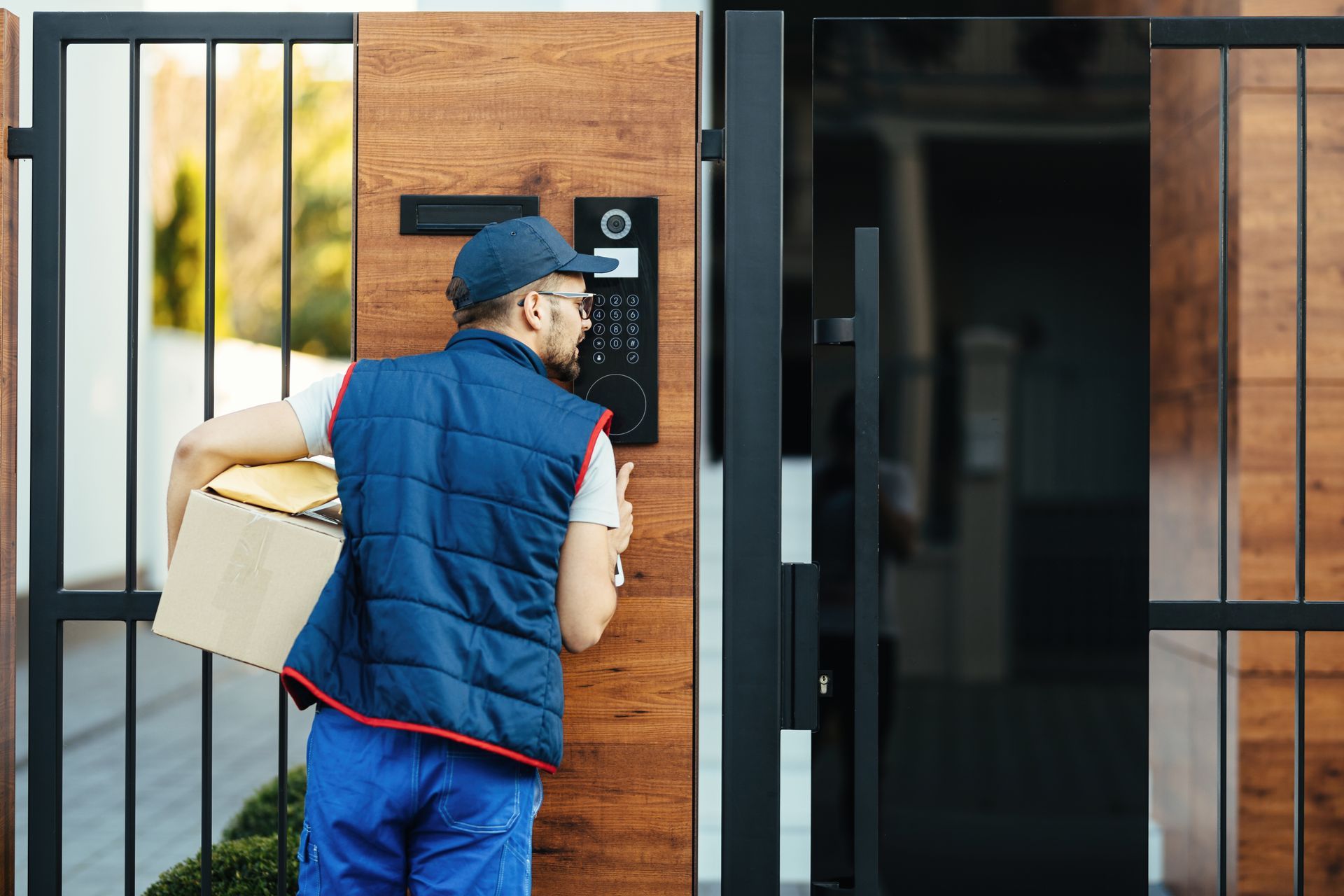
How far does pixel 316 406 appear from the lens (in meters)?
1.77

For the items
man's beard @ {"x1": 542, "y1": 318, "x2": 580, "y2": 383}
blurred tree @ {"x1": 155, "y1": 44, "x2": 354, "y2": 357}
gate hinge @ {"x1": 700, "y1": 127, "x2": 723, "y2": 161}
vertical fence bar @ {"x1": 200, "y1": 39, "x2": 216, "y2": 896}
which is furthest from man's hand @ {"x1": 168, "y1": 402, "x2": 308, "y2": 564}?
blurred tree @ {"x1": 155, "y1": 44, "x2": 354, "y2": 357}

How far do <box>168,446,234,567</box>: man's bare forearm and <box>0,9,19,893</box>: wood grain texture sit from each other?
699 millimetres

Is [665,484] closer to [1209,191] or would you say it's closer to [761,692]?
[761,692]

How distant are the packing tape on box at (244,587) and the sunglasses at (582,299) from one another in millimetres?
590

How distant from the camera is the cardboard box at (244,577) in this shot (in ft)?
5.83

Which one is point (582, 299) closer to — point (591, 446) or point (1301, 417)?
point (591, 446)

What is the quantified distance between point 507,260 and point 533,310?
94 mm

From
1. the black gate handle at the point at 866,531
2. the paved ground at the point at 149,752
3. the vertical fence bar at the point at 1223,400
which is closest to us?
the black gate handle at the point at 866,531

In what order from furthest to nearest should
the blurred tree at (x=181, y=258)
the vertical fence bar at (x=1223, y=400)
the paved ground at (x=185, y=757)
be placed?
the blurred tree at (x=181, y=258) → the paved ground at (x=185, y=757) → the vertical fence bar at (x=1223, y=400)

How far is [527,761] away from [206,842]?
3.25ft

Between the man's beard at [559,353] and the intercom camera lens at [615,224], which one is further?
the intercom camera lens at [615,224]

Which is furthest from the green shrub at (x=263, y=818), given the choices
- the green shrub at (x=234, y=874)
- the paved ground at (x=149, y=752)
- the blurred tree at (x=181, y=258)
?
the blurred tree at (x=181, y=258)

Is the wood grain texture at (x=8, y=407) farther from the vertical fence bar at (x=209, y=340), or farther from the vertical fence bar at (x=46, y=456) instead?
the vertical fence bar at (x=209, y=340)

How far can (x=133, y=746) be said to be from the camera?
7.32ft
